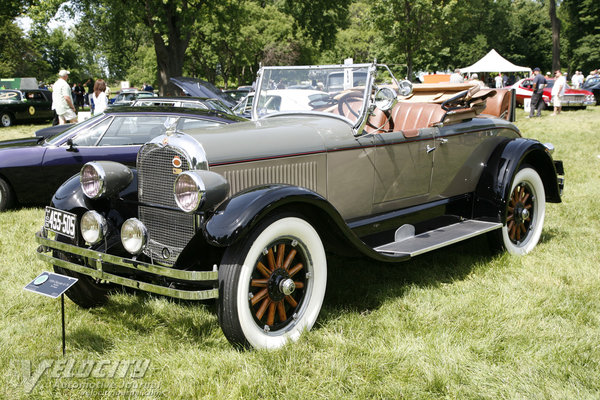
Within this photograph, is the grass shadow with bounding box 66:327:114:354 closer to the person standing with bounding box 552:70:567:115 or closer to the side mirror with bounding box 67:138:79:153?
the side mirror with bounding box 67:138:79:153

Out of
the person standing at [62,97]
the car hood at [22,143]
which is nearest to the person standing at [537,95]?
the person standing at [62,97]

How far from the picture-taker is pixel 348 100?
4289mm

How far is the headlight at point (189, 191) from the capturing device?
2955 mm

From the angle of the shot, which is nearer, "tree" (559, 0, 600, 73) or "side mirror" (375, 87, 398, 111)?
"side mirror" (375, 87, 398, 111)

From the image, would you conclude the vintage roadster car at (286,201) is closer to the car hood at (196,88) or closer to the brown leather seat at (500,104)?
the brown leather seat at (500,104)

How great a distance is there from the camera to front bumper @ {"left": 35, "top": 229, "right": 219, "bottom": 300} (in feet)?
9.41

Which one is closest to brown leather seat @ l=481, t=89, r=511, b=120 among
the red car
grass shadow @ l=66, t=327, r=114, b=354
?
grass shadow @ l=66, t=327, r=114, b=354

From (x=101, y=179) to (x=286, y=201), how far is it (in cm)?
136

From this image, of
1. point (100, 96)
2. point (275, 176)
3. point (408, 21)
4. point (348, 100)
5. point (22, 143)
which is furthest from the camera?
point (408, 21)

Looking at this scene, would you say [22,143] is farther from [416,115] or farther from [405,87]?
[405,87]

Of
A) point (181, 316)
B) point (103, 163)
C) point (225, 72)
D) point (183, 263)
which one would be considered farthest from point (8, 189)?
point (225, 72)

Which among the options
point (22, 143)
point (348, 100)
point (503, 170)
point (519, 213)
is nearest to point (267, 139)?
point (348, 100)

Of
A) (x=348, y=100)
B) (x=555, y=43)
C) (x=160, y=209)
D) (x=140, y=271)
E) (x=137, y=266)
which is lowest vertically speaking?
(x=140, y=271)

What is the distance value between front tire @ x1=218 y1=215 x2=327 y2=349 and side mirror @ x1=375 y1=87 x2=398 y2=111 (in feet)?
4.40
